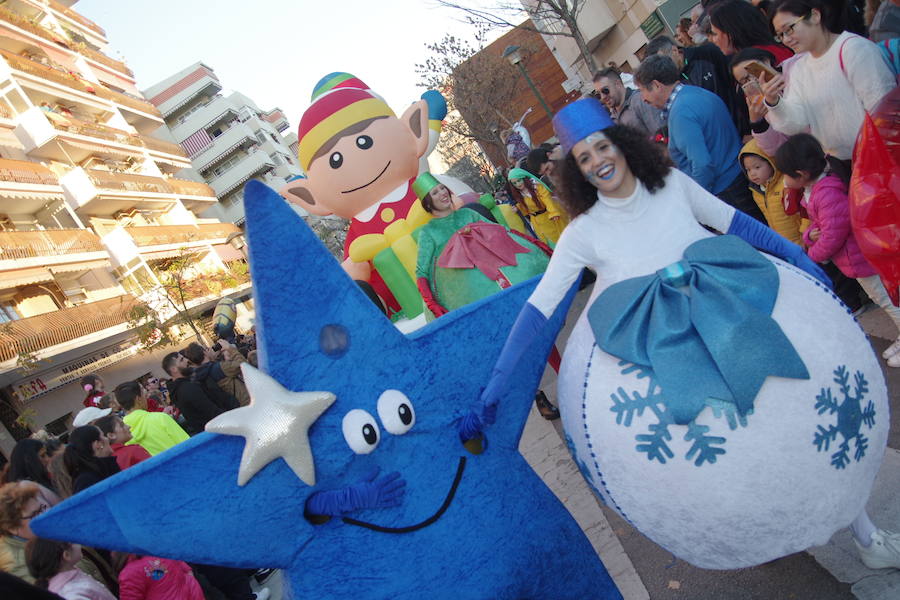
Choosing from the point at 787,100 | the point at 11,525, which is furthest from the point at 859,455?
the point at 11,525

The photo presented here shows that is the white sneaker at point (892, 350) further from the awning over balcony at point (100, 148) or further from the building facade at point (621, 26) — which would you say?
the awning over balcony at point (100, 148)

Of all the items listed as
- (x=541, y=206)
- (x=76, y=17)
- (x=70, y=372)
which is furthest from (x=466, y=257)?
(x=76, y=17)

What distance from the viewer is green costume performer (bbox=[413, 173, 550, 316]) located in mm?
3119

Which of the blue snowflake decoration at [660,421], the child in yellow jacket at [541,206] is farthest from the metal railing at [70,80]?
the blue snowflake decoration at [660,421]

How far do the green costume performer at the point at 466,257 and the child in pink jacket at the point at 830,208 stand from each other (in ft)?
4.32

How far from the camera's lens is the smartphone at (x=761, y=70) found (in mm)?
2891

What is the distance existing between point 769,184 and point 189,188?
106 feet

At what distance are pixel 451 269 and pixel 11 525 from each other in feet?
8.96

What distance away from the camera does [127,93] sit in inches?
1275

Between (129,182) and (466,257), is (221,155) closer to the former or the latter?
(129,182)

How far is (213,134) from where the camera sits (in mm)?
38125

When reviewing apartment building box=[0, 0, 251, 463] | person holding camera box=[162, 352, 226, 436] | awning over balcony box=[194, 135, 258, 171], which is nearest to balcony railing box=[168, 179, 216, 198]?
apartment building box=[0, 0, 251, 463]

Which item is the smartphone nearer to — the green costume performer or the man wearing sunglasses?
the green costume performer

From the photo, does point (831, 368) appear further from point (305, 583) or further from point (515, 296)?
point (305, 583)
